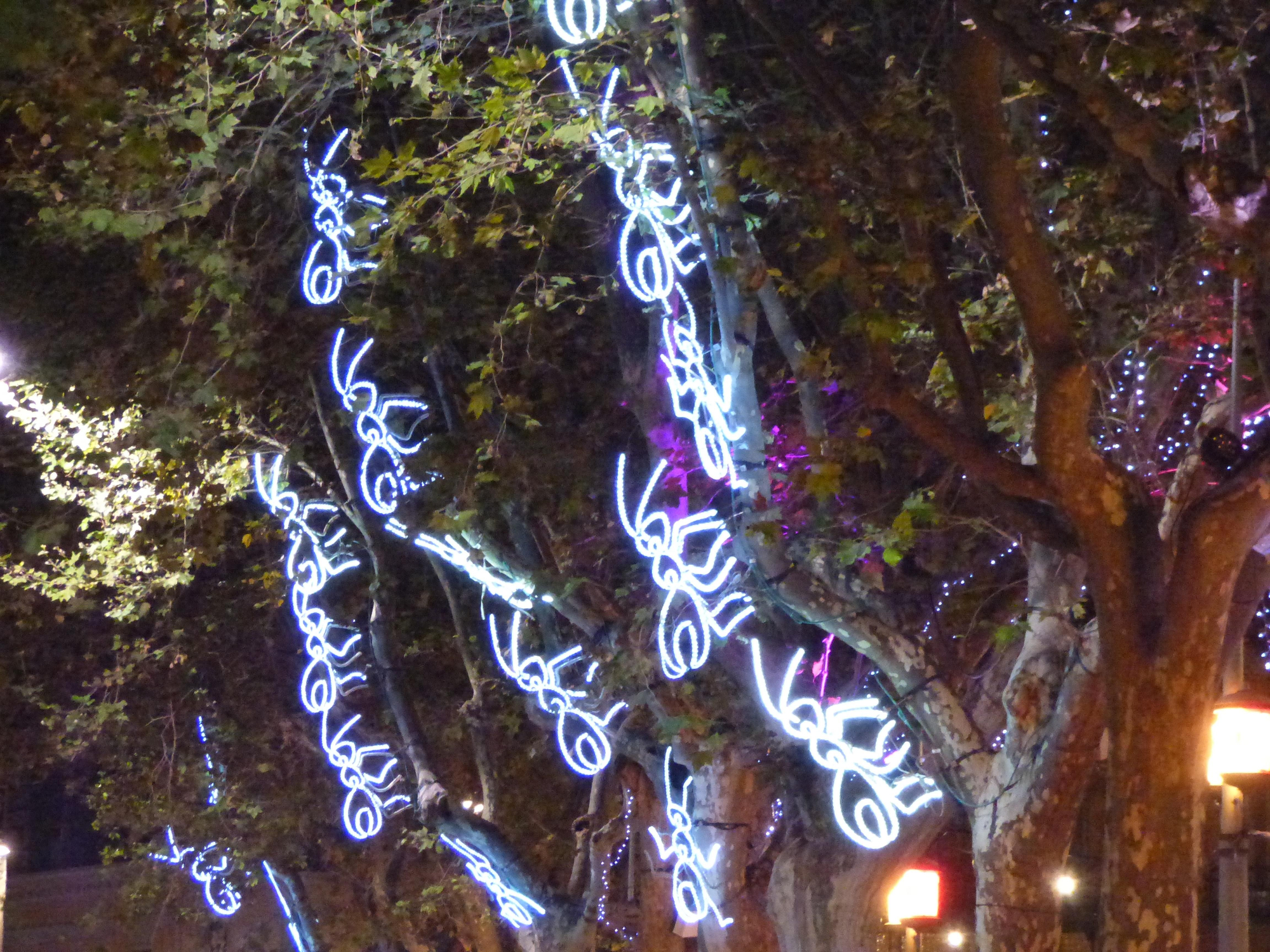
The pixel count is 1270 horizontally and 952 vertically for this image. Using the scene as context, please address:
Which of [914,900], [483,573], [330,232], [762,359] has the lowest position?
[914,900]

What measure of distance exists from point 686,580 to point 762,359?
2670mm

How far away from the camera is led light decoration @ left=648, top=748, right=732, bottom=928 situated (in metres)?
10.7

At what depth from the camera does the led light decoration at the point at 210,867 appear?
662 inches

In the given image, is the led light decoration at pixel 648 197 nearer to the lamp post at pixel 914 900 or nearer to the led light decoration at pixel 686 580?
the led light decoration at pixel 686 580

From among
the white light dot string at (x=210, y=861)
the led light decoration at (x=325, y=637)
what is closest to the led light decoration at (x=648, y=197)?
the led light decoration at (x=325, y=637)

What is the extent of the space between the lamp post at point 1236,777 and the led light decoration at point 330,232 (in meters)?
6.35

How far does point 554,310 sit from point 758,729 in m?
3.54

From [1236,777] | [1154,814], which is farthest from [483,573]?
[1154,814]

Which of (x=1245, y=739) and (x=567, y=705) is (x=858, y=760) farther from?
(x=567, y=705)

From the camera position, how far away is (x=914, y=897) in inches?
399

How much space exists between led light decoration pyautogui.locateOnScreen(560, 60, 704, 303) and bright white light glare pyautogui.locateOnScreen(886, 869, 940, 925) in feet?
13.5

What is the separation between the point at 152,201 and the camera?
31.9 feet

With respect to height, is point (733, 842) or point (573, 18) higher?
point (573, 18)

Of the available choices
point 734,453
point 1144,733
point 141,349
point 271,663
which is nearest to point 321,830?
point 271,663
